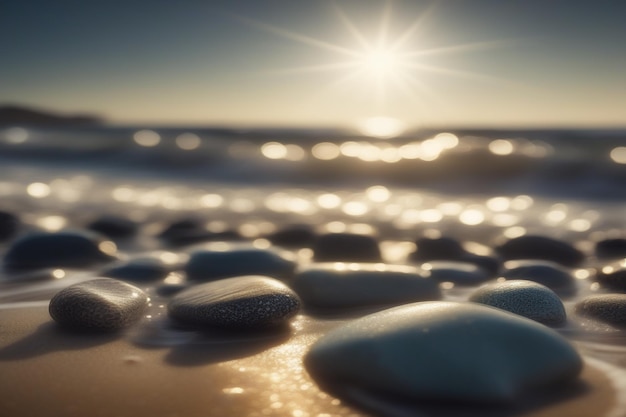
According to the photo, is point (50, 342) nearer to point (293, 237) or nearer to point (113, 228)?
point (293, 237)

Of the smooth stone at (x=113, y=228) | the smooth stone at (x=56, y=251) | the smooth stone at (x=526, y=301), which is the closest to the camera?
the smooth stone at (x=526, y=301)

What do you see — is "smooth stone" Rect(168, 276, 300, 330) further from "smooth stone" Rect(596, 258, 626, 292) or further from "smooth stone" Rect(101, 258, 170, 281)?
"smooth stone" Rect(596, 258, 626, 292)

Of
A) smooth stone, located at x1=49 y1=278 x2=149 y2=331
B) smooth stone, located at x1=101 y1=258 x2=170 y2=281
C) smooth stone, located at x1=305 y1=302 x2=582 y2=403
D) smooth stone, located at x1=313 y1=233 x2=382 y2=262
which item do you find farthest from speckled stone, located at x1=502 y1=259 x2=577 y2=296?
smooth stone, located at x1=49 y1=278 x2=149 y2=331

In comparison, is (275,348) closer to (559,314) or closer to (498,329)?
(498,329)

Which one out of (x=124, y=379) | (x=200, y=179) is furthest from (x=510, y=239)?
(x=200, y=179)

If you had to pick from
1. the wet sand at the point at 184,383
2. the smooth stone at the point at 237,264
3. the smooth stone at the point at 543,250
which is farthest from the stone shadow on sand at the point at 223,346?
the smooth stone at the point at 543,250

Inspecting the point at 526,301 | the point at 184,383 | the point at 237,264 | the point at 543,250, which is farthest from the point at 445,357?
the point at 543,250

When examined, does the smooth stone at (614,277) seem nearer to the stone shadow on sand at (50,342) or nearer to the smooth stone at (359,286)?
the smooth stone at (359,286)
